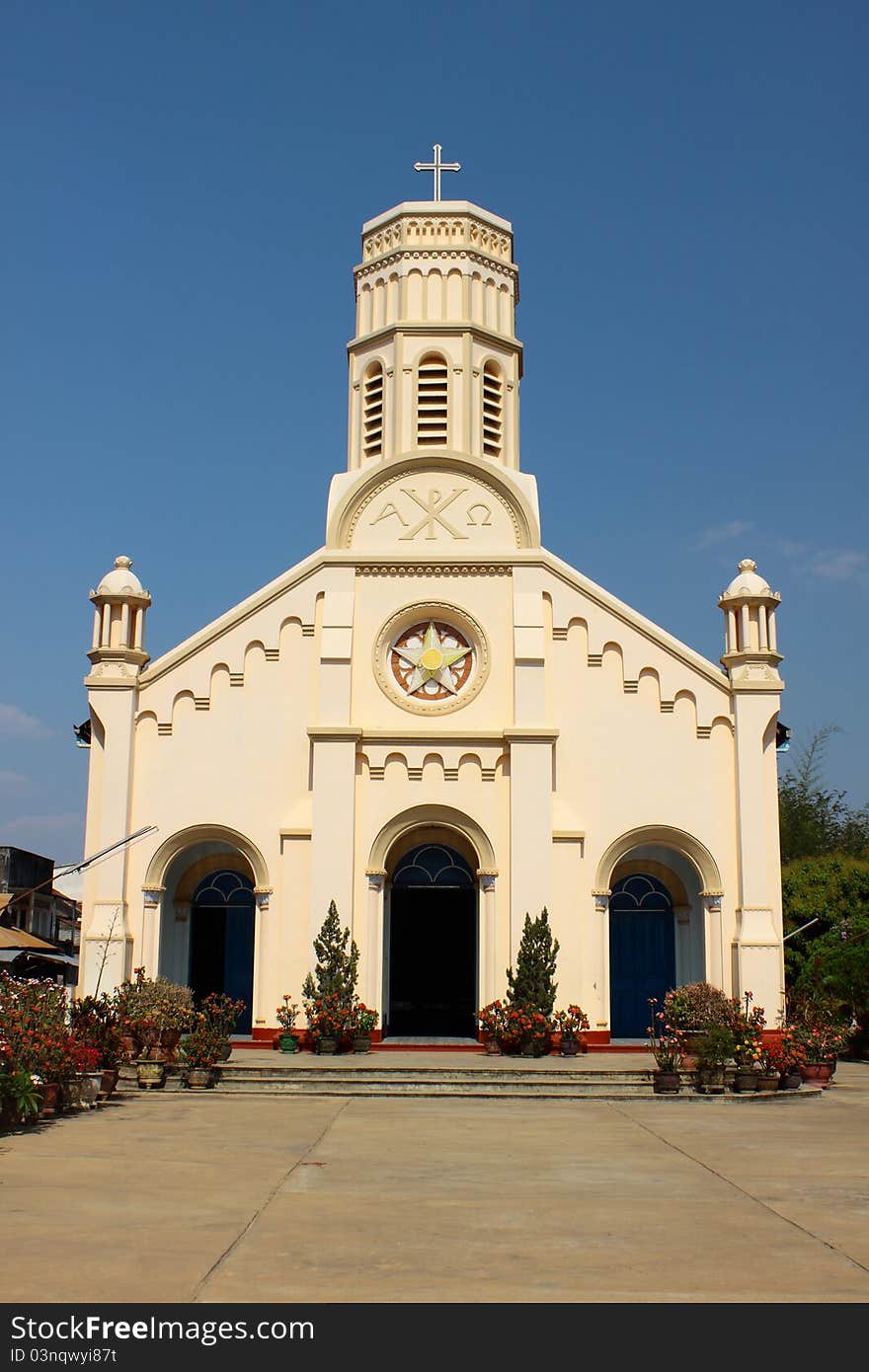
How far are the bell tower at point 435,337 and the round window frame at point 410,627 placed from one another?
363cm

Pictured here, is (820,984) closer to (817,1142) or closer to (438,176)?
(817,1142)

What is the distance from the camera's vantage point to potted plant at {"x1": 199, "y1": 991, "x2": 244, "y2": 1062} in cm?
2137

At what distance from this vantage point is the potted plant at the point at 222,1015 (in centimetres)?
2137

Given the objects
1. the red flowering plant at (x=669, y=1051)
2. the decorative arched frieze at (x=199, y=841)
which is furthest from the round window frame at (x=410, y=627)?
the red flowering plant at (x=669, y=1051)

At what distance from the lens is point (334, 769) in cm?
2458

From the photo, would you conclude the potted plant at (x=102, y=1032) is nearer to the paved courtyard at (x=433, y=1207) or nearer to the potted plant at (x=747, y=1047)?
the paved courtyard at (x=433, y=1207)

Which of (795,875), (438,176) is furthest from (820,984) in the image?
(438,176)

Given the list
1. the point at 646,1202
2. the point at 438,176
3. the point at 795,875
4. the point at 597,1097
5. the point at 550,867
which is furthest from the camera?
the point at 795,875

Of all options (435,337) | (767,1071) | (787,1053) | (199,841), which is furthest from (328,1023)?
(435,337)

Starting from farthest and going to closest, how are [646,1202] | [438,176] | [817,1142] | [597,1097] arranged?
[438,176], [597,1097], [817,1142], [646,1202]

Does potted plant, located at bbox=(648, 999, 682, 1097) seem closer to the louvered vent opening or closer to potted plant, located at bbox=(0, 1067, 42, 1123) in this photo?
potted plant, located at bbox=(0, 1067, 42, 1123)

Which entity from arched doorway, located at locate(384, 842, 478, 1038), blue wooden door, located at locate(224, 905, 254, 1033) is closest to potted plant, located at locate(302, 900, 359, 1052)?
blue wooden door, located at locate(224, 905, 254, 1033)

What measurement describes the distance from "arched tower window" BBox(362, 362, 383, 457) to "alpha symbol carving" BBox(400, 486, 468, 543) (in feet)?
6.53

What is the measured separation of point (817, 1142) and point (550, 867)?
9.68 meters
